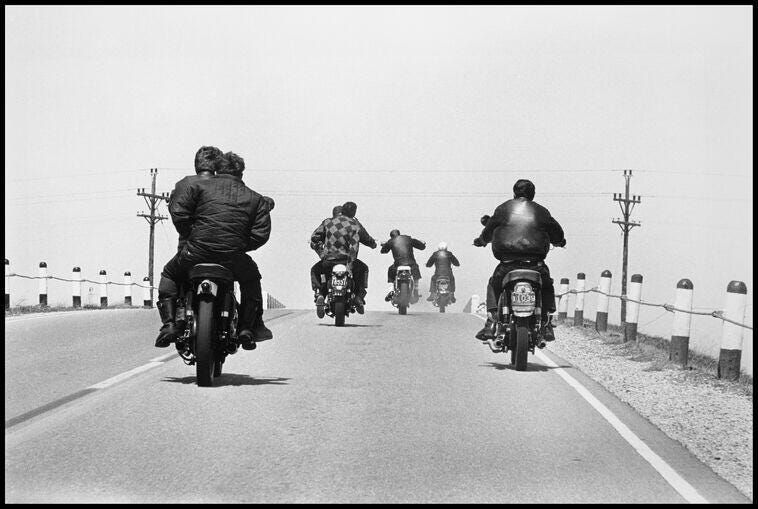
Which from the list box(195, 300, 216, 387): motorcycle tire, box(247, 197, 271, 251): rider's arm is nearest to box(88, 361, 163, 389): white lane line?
box(195, 300, 216, 387): motorcycle tire

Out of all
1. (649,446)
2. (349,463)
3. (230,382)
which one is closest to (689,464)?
(649,446)

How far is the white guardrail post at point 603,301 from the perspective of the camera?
19719mm

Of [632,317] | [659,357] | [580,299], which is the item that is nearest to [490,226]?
[659,357]

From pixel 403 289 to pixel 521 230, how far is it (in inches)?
477

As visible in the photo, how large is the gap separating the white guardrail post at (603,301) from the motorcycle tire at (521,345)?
292 inches

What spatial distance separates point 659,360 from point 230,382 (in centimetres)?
626

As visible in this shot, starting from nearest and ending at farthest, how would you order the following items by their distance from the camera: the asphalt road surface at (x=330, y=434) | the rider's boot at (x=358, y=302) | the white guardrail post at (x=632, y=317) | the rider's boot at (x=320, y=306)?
the asphalt road surface at (x=330, y=434), the white guardrail post at (x=632, y=317), the rider's boot at (x=320, y=306), the rider's boot at (x=358, y=302)

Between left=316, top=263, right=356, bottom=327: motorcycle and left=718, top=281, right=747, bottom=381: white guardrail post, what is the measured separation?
754 cm

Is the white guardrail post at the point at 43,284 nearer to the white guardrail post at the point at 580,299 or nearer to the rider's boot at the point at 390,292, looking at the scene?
the rider's boot at the point at 390,292

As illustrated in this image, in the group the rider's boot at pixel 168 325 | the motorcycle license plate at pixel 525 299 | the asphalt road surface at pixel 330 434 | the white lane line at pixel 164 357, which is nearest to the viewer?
the asphalt road surface at pixel 330 434

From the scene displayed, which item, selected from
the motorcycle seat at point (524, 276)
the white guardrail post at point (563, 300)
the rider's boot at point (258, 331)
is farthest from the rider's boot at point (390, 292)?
the rider's boot at point (258, 331)

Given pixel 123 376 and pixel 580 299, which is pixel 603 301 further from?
pixel 123 376

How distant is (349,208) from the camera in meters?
19.1

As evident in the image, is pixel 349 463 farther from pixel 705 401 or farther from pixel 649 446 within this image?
pixel 705 401
